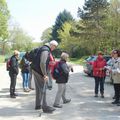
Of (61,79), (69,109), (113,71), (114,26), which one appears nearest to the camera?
(69,109)

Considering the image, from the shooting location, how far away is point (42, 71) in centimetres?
1070

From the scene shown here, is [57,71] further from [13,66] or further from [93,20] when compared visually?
[93,20]

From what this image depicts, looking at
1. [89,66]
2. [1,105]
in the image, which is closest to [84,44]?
[89,66]

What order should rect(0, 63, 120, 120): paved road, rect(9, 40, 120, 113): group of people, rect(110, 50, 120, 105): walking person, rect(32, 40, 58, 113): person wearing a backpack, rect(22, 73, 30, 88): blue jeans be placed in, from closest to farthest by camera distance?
1. rect(0, 63, 120, 120): paved road
2. rect(32, 40, 58, 113): person wearing a backpack
3. rect(9, 40, 120, 113): group of people
4. rect(110, 50, 120, 105): walking person
5. rect(22, 73, 30, 88): blue jeans

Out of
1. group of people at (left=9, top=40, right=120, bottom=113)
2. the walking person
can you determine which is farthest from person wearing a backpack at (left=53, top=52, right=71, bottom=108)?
the walking person

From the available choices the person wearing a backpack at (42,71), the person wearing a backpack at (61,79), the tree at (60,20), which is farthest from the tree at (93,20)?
the person wearing a backpack at (42,71)

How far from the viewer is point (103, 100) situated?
546 inches

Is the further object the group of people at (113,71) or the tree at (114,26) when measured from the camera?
the tree at (114,26)

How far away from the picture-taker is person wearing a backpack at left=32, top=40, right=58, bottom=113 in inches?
421

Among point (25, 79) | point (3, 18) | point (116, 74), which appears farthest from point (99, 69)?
point (3, 18)

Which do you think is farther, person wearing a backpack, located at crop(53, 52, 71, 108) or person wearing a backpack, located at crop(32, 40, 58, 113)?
person wearing a backpack, located at crop(53, 52, 71, 108)

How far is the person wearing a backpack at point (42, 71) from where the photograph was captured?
10.7m

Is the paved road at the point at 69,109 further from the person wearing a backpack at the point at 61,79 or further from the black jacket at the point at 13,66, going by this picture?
the black jacket at the point at 13,66

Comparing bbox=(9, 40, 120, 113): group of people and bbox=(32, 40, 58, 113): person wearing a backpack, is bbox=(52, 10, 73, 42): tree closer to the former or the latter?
bbox=(9, 40, 120, 113): group of people
